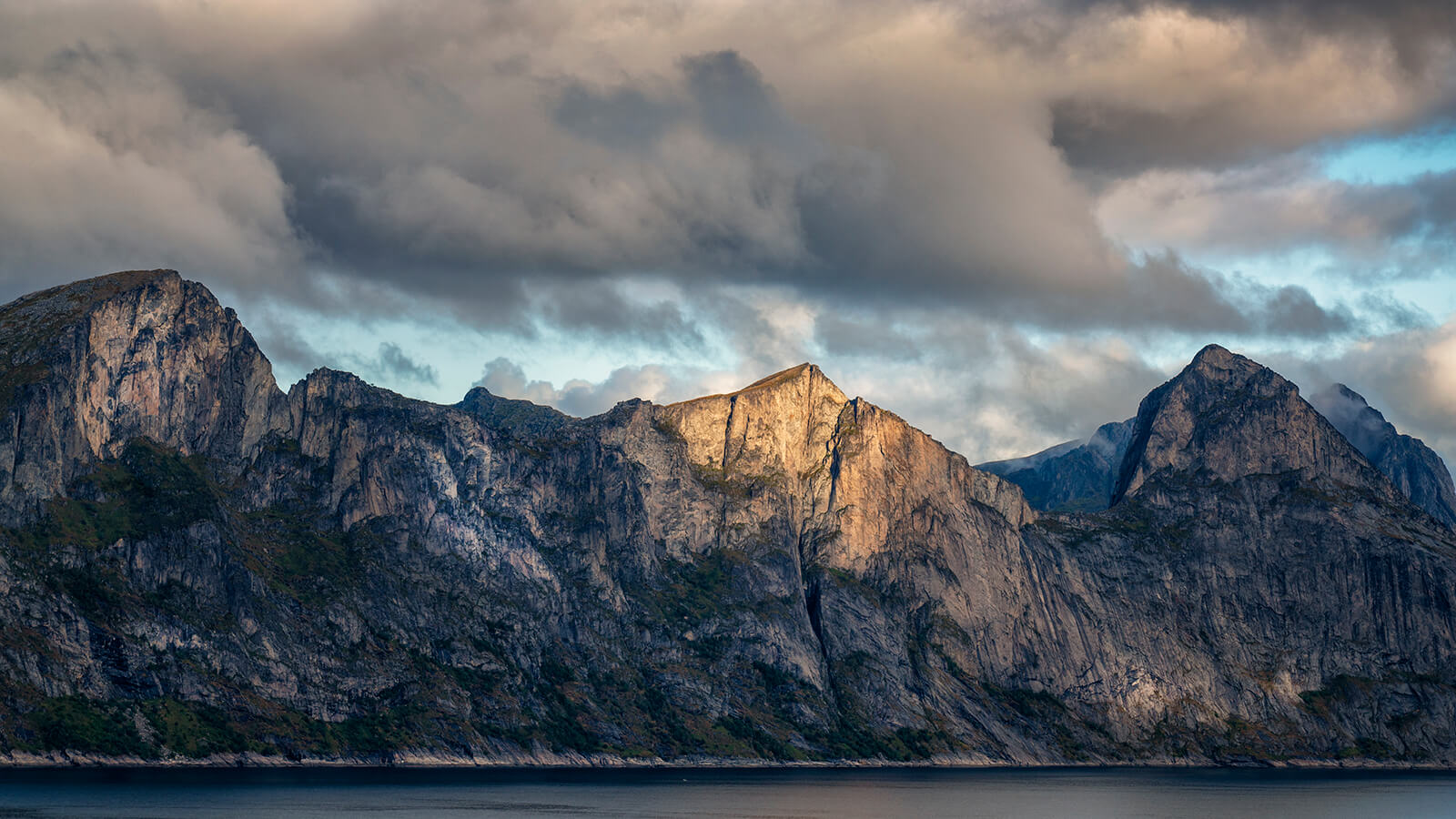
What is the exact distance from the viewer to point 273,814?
640 feet

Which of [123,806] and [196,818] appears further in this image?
[123,806]

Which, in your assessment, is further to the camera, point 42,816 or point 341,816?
point 341,816

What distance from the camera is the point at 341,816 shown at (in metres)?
200

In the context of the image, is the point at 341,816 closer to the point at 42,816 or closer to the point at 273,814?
the point at 273,814

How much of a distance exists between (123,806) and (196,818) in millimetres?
21615

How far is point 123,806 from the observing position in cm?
19962

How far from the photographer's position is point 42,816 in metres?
174

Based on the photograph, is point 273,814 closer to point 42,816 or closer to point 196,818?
point 196,818

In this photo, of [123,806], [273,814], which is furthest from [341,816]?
[123,806]

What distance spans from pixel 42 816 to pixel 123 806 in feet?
85.5

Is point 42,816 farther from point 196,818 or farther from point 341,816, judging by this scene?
point 341,816

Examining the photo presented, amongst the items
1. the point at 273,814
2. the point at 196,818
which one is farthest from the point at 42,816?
the point at 273,814

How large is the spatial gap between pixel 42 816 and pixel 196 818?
727 inches

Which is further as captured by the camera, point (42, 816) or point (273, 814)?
point (273, 814)
